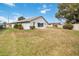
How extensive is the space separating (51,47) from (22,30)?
0.40m

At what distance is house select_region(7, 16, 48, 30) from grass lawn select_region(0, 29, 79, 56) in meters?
0.06

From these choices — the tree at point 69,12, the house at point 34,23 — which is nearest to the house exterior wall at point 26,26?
the house at point 34,23

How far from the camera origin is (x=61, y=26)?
96.3 inches

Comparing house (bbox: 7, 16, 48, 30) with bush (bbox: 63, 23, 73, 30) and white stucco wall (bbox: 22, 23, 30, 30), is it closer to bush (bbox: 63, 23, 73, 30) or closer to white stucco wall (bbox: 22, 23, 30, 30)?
white stucco wall (bbox: 22, 23, 30, 30)

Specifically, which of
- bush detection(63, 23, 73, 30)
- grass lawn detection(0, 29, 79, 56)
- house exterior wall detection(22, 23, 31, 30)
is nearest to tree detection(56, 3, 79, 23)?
bush detection(63, 23, 73, 30)

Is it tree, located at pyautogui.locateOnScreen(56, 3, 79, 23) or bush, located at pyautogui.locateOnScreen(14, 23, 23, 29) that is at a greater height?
tree, located at pyautogui.locateOnScreen(56, 3, 79, 23)

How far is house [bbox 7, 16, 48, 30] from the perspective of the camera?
7.84 feet

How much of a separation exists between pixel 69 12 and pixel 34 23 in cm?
43

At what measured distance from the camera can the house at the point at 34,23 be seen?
239 centimetres

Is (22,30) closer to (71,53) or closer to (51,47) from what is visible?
(51,47)

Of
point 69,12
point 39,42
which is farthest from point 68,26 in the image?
point 39,42

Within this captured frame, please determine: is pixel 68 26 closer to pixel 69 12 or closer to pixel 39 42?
pixel 69 12

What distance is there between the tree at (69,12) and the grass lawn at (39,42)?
0.50 ft

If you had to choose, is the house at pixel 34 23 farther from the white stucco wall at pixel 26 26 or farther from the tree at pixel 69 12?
the tree at pixel 69 12
